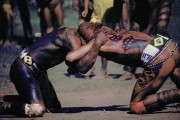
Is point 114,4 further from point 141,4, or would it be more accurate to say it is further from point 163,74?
point 163,74

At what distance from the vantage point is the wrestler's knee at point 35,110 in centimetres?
507

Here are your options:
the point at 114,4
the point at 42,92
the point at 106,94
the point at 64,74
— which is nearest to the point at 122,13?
the point at 114,4

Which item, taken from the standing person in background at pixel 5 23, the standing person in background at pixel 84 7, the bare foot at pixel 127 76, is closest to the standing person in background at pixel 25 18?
the standing person in background at pixel 5 23

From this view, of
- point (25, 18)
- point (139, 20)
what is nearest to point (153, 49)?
point (139, 20)

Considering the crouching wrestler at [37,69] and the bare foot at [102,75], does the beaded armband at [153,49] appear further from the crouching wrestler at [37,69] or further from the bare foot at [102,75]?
the bare foot at [102,75]

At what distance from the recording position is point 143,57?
199 inches

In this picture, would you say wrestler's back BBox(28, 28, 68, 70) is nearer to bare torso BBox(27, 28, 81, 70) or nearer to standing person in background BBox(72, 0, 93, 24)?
bare torso BBox(27, 28, 81, 70)

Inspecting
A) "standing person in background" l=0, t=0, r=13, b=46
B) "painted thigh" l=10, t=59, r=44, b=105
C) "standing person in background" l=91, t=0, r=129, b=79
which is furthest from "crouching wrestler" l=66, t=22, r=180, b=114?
"standing person in background" l=0, t=0, r=13, b=46

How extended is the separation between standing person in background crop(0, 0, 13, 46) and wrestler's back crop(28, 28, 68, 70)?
570cm

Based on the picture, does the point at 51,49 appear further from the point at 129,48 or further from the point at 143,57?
the point at 143,57

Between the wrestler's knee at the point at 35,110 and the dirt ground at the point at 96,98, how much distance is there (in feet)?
0.22

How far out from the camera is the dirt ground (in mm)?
5067

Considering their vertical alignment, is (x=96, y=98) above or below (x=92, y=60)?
below

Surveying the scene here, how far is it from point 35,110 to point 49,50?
0.74 m
